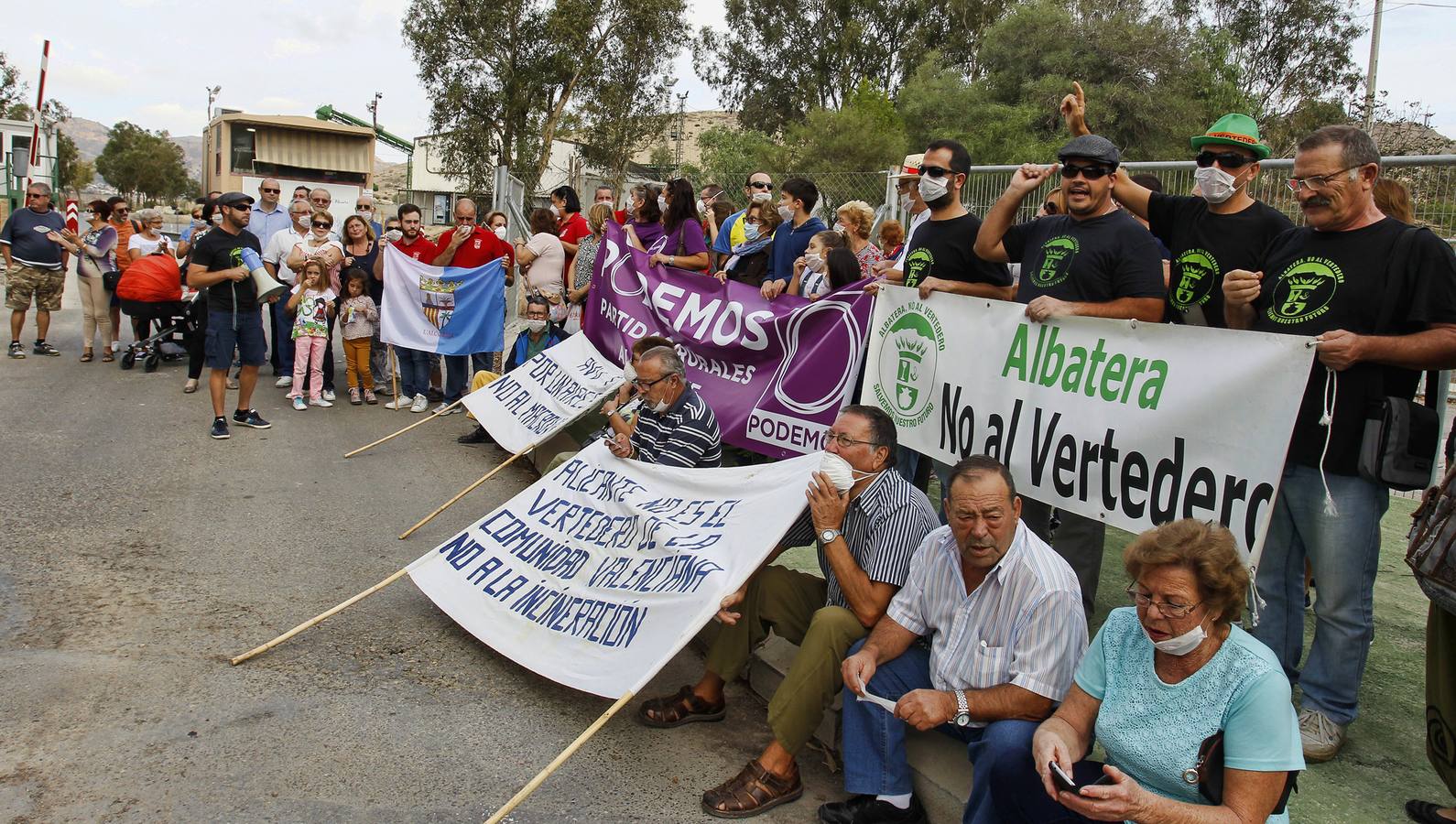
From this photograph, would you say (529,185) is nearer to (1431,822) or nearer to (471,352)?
(471,352)

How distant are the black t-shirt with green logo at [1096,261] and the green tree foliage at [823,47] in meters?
36.9

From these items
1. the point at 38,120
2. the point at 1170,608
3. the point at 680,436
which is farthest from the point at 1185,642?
the point at 38,120

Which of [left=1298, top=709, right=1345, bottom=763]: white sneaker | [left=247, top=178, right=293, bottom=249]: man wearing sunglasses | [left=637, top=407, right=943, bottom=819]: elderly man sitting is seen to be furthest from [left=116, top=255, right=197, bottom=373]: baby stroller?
[left=1298, top=709, right=1345, bottom=763]: white sneaker

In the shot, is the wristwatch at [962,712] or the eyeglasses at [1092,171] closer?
the wristwatch at [962,712]

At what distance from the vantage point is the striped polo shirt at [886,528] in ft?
13.3

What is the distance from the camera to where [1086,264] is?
455cm

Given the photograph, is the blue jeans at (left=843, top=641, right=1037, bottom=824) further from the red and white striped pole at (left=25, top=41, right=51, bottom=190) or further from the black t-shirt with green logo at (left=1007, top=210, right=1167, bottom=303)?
the red and white striped pole at (left=25, top=41, right=51, bottom=190)

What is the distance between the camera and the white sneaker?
3.75 m

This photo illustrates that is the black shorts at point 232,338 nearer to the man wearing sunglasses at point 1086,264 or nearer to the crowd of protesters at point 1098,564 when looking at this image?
the crowd of protesters at point 1098,564

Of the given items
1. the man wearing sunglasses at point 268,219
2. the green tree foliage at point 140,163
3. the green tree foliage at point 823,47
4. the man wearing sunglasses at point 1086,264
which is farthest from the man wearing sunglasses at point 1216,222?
the green tree foliage at point 140,163

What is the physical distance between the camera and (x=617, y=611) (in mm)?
4629

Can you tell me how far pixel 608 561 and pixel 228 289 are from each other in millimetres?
6099

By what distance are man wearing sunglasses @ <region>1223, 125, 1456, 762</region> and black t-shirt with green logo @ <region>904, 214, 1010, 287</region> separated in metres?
1.55

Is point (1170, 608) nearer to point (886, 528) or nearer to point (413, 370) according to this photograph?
point (886, 528)
